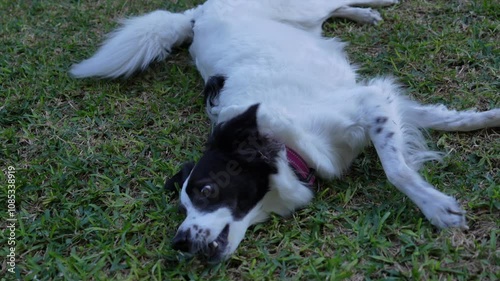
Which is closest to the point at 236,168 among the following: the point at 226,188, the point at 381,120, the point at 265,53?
the point at 226,188

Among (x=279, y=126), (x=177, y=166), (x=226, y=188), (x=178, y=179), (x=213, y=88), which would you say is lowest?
(x=177, y=166)

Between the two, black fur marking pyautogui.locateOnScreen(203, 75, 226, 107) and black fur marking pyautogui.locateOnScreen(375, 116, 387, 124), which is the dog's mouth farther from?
black fur marking pyautogui.locateOnScreen(203, 75, 226, 107)

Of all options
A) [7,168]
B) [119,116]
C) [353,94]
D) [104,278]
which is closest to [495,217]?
[353,94]

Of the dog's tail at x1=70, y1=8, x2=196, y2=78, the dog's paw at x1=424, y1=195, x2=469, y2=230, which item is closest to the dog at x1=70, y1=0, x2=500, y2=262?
the dog's paw at x1=424, y1=195, x2=469, y2=230

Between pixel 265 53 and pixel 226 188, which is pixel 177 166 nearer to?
pixel 226 188

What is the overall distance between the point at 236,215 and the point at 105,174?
3.56 feet

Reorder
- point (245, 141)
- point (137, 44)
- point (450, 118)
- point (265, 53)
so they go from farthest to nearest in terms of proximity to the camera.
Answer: point (137, 44) < point (265, 53) < point (450, 118) < point (245, 141)

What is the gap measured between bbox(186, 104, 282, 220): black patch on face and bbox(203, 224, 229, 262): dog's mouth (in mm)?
125

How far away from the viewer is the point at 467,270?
2273 millimetres

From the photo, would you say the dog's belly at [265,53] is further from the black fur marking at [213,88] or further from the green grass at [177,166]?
the green grass at [177,166]

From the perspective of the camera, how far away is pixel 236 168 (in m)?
2.71

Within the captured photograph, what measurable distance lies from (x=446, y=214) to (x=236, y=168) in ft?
3.25

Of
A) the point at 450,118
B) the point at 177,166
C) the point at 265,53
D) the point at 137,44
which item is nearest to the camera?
the point at 450,118

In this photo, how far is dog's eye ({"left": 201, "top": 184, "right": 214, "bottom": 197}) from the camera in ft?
8.55
